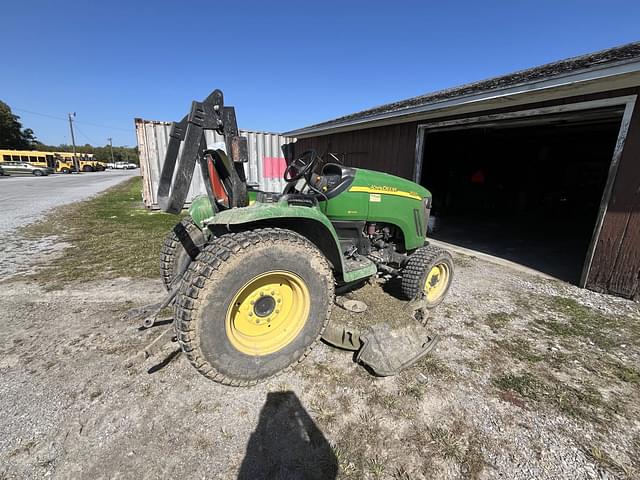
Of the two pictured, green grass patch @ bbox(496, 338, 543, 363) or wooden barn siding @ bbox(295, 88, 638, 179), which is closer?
green grass patch @ bbox(496, 338, 543, 363)

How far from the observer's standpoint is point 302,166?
2650 millimetres

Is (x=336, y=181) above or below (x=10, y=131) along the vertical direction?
below

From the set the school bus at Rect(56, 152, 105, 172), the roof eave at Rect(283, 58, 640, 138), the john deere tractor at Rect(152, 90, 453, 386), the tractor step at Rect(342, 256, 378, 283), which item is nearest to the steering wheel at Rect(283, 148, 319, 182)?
the john deere tractor at Rect(152, 90, 453, 386)

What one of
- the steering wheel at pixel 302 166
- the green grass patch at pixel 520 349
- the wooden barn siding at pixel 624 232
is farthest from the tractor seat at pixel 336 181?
the wooden barn siding at pixel 624 232

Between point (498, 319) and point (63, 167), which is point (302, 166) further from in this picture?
point (63, 167)

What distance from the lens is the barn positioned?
3.48 m

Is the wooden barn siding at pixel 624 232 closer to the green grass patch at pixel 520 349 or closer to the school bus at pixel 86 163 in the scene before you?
the green grass patch at pixel 520 349

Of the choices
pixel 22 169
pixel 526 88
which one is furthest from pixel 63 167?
pixel 526 88

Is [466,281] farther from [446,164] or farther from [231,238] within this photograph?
[446,164]

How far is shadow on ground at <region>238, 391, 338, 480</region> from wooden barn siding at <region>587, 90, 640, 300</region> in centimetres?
426

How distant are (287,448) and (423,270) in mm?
1898

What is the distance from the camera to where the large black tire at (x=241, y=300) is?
1.55 metres

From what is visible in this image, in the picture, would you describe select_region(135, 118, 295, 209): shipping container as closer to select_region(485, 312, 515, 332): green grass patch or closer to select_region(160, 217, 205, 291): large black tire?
select_region(160, 217, 205, 291): large black tire

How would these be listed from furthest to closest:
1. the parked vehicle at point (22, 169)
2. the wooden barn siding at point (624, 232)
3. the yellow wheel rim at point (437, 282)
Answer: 1. the parked vehicle at point (22, 169)
2. the wooden barn siding at point (624, 232)
3. the yellow wheel rim at point (437, 282)
